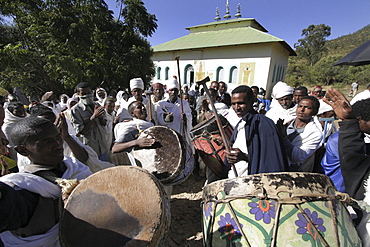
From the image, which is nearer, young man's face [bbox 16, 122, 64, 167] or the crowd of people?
the crowd of people

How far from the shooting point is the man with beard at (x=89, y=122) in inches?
124

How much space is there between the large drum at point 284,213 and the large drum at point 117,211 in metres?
0.52

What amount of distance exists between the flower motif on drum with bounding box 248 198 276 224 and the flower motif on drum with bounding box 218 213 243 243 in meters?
0.15

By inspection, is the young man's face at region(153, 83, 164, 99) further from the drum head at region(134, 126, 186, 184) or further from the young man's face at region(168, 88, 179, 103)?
the drum head at region(134, 126, 186, 184)

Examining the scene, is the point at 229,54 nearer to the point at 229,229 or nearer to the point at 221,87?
the point at 221,87

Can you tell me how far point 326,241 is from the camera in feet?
4.18

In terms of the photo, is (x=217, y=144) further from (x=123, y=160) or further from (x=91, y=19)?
(x=91, y=19)

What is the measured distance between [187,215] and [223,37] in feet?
74.4

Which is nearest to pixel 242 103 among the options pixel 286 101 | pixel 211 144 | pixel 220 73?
pixel 211 144

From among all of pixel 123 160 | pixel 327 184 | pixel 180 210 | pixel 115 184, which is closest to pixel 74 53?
pixel 123 160

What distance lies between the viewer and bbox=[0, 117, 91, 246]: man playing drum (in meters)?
0.97

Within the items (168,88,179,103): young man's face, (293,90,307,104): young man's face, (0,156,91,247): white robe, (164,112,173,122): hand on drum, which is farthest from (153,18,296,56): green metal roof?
(0,156,91,247): white robe

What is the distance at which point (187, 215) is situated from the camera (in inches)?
133

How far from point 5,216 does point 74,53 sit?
48.8ft
